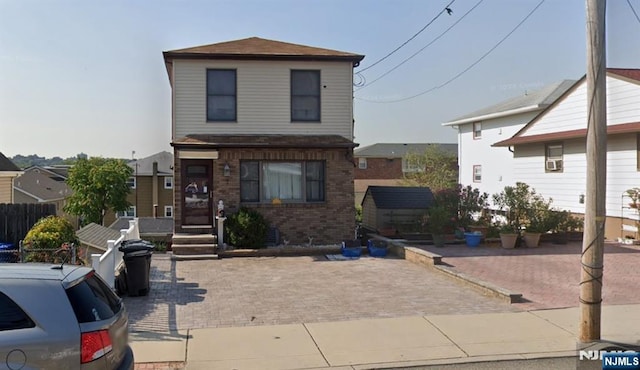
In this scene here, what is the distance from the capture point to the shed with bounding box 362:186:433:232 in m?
18.9

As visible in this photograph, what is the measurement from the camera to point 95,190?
4125 cm

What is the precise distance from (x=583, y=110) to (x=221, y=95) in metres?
13.0

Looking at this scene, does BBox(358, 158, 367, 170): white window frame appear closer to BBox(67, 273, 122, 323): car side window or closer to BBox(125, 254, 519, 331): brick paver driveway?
BBox(125, 254, 519, 331): brick paver driveway

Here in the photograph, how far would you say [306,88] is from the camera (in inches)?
698

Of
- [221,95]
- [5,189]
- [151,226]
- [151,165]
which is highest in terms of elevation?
[221,95]

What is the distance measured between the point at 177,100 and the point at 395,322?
11.4 metres

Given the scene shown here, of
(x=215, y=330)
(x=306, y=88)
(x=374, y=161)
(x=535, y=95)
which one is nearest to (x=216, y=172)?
(x=306, y=88)

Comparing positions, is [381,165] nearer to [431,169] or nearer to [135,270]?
[431,169]

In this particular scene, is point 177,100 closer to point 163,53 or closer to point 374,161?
point 163,53

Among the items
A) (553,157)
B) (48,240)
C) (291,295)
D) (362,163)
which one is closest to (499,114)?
(553,157)

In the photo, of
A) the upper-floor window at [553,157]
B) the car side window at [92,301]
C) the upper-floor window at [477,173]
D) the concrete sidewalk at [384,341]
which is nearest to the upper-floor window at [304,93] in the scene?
the upper-floor window at [553,157]

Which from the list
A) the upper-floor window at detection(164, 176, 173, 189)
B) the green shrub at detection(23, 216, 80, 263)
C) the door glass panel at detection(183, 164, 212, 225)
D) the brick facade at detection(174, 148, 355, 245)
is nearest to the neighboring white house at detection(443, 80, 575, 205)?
the brick facade at detection(174, 148, 355, 245)

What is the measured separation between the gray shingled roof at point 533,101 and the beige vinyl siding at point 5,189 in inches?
909

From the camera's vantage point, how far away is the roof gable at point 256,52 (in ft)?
55.7
